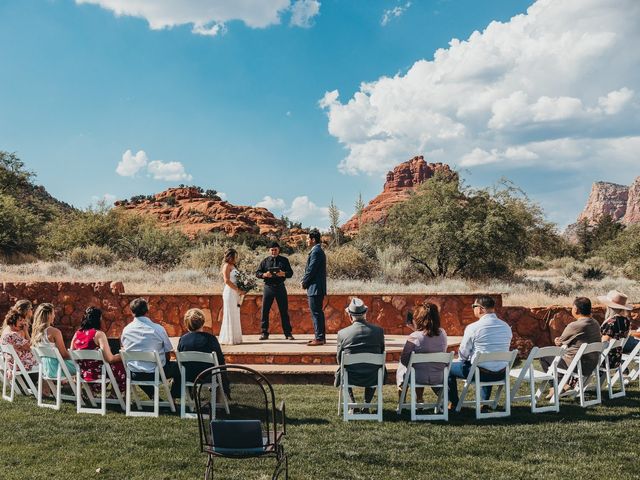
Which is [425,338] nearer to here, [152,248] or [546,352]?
[546,352]

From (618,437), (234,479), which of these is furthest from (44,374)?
(618,437)

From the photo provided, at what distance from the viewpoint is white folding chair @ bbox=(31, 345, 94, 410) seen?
679 cm

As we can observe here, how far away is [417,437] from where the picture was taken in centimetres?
564

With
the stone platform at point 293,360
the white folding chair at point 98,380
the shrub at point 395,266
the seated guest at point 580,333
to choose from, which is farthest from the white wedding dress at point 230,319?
the shrub at point 395,266

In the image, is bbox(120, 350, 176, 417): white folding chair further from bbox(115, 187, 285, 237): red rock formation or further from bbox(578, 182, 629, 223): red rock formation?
bbox(578, 182, 629, 223): red rock formation

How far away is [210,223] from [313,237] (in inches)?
2187

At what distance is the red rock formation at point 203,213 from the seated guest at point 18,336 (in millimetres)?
50609

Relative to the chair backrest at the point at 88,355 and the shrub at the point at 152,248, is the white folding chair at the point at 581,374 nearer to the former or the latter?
the chair backrest at the point at 88,355

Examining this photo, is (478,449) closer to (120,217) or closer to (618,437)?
(618,437)

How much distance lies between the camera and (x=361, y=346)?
6605 millimetres

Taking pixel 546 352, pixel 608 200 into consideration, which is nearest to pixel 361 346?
pixel 546 352

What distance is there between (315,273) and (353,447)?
4864 mm

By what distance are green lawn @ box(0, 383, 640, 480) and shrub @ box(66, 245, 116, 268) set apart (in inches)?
845

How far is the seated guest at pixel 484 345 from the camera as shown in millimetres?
6727
